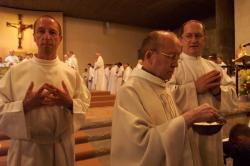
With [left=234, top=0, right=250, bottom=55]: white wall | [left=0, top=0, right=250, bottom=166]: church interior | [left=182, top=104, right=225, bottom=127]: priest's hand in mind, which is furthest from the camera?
[left=0, top=0, right=250, bottom=166]: church interior

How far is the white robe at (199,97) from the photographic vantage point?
2148 millimetres

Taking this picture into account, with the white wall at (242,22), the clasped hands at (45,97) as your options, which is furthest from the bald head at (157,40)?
the white wall at (242,22)

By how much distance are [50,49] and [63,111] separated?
480 mm

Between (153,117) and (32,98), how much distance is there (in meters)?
0.85

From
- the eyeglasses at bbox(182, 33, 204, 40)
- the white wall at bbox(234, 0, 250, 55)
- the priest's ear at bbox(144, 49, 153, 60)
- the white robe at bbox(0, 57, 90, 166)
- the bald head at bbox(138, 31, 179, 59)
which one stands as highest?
the white wall at bbox(234, 0, 250, 55)

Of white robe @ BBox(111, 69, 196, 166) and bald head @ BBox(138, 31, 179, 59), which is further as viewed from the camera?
bald head @ BBox(138, 31, 179, 59)

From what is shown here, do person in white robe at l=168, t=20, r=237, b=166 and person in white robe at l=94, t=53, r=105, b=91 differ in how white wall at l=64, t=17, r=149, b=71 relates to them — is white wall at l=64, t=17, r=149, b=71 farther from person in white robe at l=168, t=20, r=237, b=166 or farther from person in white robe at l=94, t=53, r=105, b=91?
person in white robe at l=168, t=20, r=237, b=166

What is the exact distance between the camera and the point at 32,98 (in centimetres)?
186

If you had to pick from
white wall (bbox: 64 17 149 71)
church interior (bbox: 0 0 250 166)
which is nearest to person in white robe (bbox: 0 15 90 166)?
church interior (bbox: 0 0 250 166)

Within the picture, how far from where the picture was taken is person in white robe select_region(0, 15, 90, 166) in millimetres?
1897

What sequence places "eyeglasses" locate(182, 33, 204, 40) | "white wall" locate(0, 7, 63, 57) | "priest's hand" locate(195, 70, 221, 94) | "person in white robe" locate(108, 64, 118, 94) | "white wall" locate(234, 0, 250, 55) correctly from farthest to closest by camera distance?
"white wall" locate(0, 7, 63, 57)
"person in white robe" locate(108, 64, 118, 94)
"white wall" locate(234, 0, 250, 55)
"eyeglasses" locate(182, 33, 204, 40)
"priest's hand" locate(195, 70, 221, 94)

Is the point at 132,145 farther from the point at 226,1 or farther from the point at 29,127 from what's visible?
the point at 226,1

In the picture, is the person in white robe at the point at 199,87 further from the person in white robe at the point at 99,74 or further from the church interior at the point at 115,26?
the person in white robe at the point at 99,74

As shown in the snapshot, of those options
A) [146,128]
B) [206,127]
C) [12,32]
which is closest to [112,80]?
[12,32]
